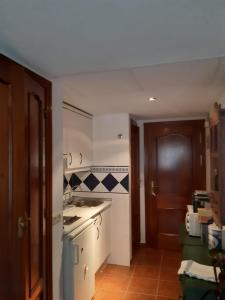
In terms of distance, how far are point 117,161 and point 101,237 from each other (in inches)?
39.6

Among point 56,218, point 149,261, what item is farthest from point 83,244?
point 149,261

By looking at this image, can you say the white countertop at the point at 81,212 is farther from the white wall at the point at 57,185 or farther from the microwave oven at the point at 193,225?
the microwave oven at the point at 193,225

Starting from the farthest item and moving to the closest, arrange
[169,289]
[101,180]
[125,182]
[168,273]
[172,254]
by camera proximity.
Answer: [172,254], [101,180], [125,182], [168,273], [169,289]

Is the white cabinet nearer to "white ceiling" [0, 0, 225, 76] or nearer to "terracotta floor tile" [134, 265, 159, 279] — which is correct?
"terracotta floor tile" [134, 265, 159, 279]

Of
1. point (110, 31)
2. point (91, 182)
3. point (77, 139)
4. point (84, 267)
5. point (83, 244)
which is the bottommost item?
point (84, 267)

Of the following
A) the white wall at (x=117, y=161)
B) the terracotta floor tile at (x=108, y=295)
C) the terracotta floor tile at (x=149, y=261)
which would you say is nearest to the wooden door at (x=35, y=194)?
A: the terracotta floor tile at (x=108, y=295)

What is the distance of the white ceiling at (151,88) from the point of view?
67.6 inches

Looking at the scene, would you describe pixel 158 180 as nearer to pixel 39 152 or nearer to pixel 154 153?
pixel 154 153

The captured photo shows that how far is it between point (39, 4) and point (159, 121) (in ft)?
10.3

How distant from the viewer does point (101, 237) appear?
115 inches

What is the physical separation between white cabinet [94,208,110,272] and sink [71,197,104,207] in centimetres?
15

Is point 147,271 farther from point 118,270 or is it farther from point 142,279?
point 118,270

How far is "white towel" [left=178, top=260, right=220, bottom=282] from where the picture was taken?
1378 mm

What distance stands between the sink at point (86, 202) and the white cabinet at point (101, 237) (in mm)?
154
